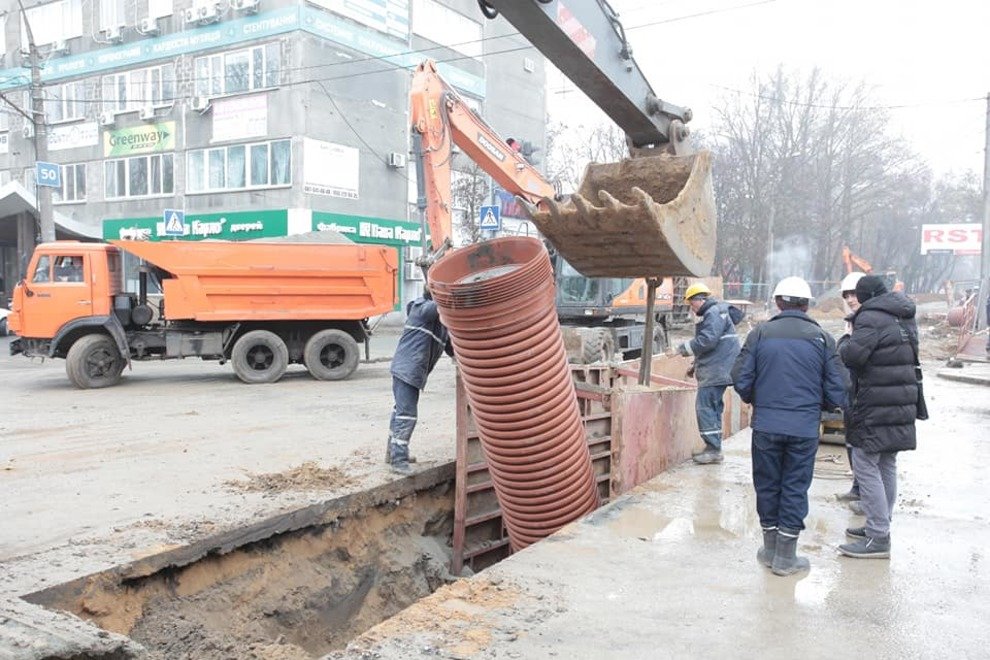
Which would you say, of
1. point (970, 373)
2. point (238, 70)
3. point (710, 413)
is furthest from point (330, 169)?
point (710, 413)

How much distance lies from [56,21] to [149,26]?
18.2 feet

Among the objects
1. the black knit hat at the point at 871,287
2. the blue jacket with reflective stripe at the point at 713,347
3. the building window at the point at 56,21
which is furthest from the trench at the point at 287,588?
the building window at the point at 56,21

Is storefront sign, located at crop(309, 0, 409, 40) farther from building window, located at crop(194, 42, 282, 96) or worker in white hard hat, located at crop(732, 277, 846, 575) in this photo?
worker in white hard hat, located at crop(732, 277, 846, 575)

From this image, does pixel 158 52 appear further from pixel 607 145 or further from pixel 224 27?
pixel 607 145

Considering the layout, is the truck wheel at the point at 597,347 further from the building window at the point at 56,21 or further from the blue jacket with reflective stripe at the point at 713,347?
the building window at the point at 56,21

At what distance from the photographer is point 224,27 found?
24156 millimetres

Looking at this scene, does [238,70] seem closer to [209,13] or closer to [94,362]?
[209,13]

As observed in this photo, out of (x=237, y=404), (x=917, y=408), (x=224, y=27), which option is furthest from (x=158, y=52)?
(x=917, y=408)

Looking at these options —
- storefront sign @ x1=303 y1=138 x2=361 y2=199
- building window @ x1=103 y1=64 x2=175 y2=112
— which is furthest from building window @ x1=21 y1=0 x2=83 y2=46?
storefront sign @ x1=303 y1=138 x2=361 y2=199

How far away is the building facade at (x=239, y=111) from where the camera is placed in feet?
76.7

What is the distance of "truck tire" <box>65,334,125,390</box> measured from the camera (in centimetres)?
1165

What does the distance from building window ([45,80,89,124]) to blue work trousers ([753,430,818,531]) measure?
29035 millimetres

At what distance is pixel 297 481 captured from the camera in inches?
236

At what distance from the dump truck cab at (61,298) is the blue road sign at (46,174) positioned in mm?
4162
